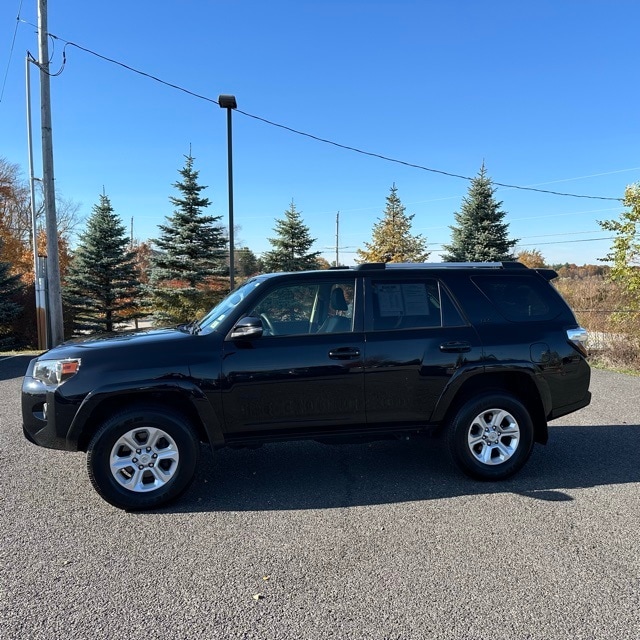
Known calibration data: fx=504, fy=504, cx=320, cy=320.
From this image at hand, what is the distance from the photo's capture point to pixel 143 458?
12.4ft

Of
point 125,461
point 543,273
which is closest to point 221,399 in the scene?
point 125,461

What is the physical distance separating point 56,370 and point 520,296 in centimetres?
395

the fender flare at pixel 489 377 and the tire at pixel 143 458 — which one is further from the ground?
the fender flare at pixel 489 377

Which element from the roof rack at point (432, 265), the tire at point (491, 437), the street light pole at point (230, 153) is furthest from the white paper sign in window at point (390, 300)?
the street light pole at point (230, 153)

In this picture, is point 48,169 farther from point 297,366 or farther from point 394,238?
point 394,238

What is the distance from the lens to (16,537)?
3.36m

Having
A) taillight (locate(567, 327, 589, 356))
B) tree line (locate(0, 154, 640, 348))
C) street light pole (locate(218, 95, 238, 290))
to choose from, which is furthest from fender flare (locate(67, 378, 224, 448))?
tree line (locate(0, 154, 640, 348))

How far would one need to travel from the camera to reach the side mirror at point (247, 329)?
3.83 metres

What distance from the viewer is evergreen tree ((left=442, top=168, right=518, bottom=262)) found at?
24.8 metres

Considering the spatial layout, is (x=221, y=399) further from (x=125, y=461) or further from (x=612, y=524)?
(x=612, y=524)

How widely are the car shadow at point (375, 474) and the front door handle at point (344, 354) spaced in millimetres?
1091

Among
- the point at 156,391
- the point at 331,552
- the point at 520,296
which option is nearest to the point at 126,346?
the point at 156,391

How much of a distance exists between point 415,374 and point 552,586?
5.89ft

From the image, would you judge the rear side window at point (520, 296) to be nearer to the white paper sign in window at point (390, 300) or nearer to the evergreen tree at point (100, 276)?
the white paper sign in window at point (390, 300)
